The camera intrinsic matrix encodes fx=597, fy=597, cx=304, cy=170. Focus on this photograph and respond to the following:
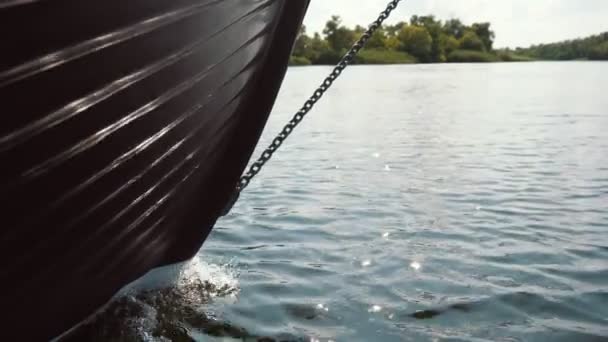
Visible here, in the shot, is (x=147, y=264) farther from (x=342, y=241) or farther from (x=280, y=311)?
(x=342, y=241)

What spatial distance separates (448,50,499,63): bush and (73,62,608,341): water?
12575 cm

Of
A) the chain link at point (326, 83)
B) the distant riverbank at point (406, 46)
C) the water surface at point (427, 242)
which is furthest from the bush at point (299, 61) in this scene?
the chain link at point (326, 83)

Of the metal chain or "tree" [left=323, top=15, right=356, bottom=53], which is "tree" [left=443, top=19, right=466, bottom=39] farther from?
the metal chain

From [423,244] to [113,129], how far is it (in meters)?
4.10

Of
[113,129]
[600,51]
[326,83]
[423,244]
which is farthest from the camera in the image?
[600,51]

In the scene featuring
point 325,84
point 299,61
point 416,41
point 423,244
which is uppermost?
point 416,41

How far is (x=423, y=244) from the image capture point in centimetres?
627

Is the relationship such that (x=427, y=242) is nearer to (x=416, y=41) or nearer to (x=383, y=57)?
(x=383, y=57)

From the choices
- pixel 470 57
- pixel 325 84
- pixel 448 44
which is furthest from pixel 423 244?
pixel 448 44

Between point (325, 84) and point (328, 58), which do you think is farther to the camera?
point (328, 58)

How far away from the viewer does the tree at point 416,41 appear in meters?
133

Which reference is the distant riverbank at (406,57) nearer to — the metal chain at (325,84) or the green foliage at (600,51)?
the green foliage at (600,51)

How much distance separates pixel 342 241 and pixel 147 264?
2.56m

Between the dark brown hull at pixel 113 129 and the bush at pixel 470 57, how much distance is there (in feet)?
446
